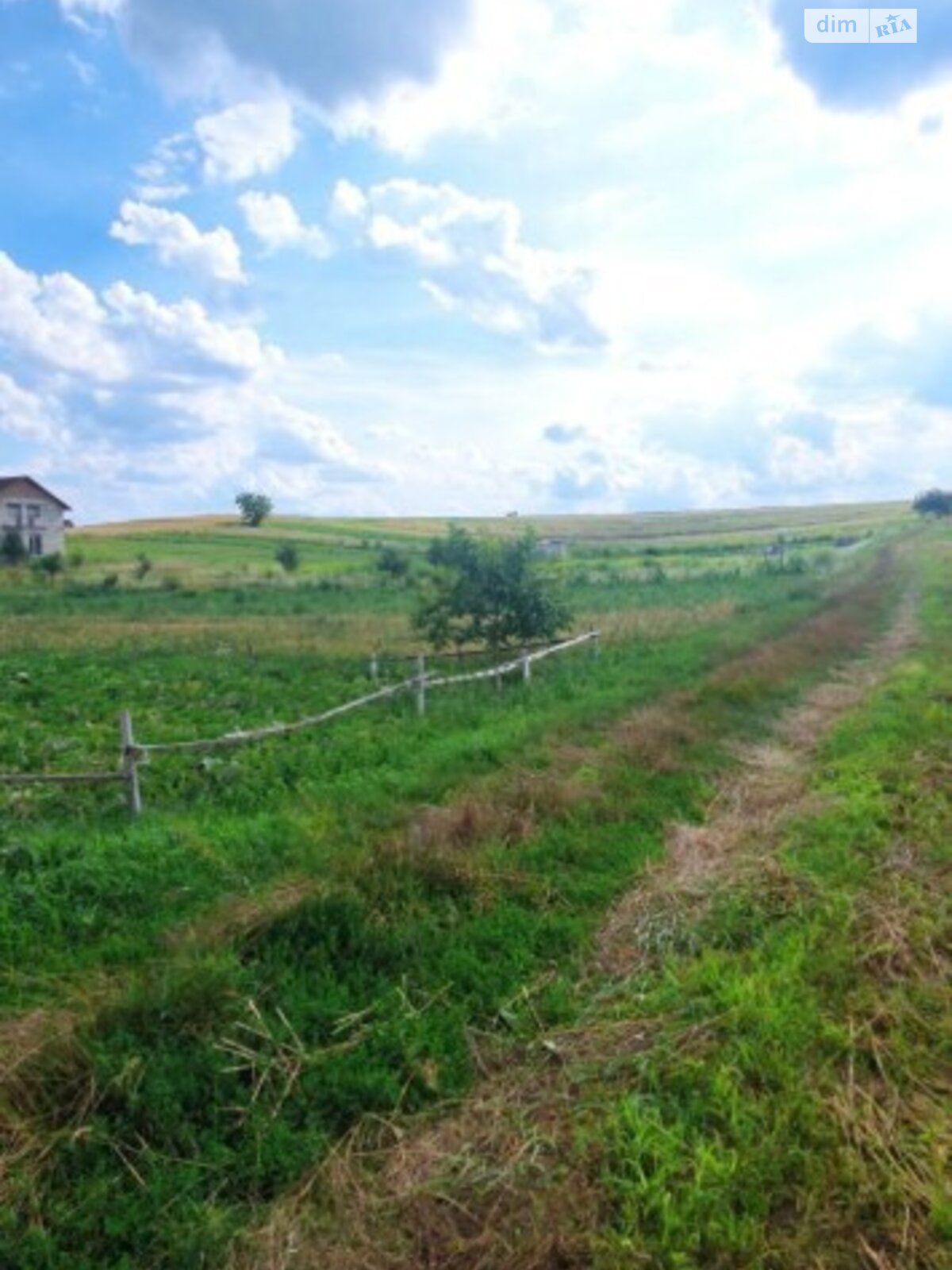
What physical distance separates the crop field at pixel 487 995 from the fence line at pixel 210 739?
9.7 inches

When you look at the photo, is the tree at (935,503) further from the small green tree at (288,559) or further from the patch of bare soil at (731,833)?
the patch of bare soil at (731,833)

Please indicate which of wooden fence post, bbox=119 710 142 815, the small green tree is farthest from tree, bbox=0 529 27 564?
wooden fence post, bbox=119 710 142 815

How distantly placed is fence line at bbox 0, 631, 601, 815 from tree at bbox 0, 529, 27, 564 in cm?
5612

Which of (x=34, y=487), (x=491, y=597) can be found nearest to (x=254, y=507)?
(x=34, y=487)

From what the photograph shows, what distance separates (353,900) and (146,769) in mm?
5016

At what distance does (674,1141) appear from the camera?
4.06 meters

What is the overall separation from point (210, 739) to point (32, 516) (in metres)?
69.6

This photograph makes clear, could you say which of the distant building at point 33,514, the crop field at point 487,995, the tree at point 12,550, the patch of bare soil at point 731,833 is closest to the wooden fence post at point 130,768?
the crop field at point 487,995

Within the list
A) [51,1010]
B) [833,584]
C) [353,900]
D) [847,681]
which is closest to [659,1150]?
[353,900]

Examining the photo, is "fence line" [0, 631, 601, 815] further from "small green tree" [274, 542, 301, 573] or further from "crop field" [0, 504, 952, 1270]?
"small green tree" [274, 542, 301, 573]

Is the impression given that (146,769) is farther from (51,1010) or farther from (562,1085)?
(562,1085)

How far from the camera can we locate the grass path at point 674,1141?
363cm

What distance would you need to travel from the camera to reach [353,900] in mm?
6059

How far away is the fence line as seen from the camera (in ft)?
28.1
